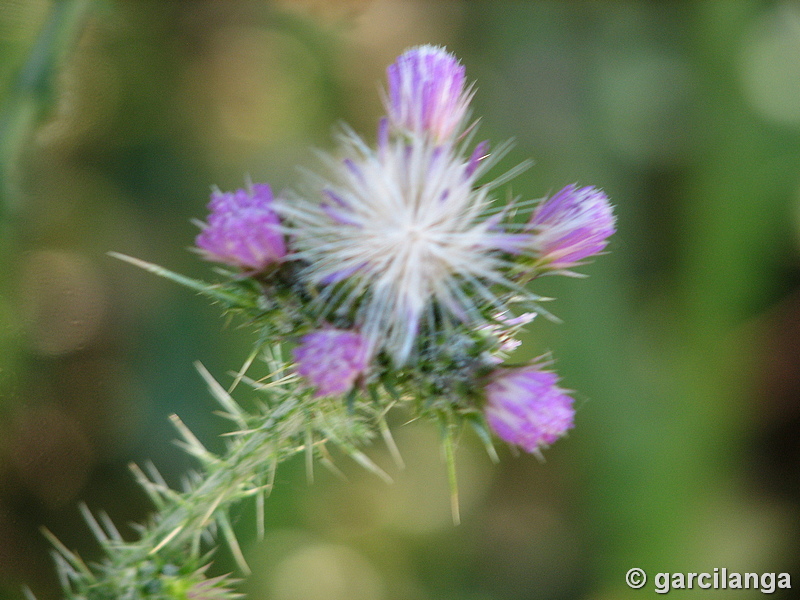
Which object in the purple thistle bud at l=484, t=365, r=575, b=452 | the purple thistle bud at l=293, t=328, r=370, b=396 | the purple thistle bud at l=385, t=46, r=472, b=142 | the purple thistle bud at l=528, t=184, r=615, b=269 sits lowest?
the purple thistle bud at l=484, t=365, r=575, b=452

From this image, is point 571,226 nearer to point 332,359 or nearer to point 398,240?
point 398,240

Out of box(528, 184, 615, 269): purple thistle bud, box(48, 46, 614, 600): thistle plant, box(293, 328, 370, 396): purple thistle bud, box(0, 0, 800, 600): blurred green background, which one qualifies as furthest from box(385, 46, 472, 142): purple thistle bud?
box(0, 0, 800, 600): blurred green background

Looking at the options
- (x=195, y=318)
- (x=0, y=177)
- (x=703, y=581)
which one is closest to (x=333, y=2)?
(x=195, y=318)

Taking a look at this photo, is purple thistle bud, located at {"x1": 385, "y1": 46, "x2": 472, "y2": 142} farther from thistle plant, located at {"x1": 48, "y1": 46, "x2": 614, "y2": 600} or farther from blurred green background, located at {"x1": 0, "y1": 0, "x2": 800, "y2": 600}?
blurred green background, located at {"x1": 0, "y1": 0, "x2": 800, "y2": 600}

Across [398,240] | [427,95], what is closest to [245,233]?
[398,240]

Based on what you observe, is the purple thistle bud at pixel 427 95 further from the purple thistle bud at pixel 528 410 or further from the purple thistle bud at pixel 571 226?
the purple thistle bud at pixel 528 410

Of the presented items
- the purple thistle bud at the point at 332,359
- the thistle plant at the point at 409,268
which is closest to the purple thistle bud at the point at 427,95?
the thistle plant at the point at 409,268
